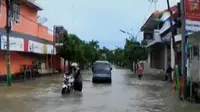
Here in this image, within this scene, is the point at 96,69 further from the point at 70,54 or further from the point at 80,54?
the point at 80,54

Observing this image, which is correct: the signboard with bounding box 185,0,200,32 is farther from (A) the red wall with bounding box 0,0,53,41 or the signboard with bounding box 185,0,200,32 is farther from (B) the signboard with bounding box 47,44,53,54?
(B) the signboard with bounding box 47,44,53,54

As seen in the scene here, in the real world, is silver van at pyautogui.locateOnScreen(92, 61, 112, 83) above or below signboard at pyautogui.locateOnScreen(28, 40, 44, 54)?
below

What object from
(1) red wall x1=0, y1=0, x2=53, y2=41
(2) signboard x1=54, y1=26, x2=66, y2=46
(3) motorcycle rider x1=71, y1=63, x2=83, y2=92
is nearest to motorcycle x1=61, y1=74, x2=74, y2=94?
(3) motorcycle rider x1=71, y1=63, x2=83, y2=92

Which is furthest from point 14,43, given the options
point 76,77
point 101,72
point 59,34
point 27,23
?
point 59,34

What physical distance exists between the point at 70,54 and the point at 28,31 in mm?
19055

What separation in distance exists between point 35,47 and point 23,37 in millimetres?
3609

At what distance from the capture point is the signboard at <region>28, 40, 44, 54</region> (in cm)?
4025

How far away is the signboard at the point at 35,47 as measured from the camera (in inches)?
1585

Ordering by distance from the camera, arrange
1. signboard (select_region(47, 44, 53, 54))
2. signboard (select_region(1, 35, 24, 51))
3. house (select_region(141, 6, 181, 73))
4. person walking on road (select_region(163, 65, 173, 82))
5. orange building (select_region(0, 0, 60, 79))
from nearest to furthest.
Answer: signboard (select_region(1, 35, 24, 51)), orange building (select_region(0, 0, 60, 79)), person walking on road (select_region(163, 65, 173, 82)), house (select_region(141, 6, 181, 73)), signboard (select_region(47, 44, 53, 54))

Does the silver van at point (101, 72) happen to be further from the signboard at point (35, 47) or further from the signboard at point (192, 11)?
the signboard at point (192, 11)

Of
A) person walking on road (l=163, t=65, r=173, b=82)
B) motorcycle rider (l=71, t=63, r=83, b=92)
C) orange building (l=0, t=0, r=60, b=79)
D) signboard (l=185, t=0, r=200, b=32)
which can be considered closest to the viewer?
signboard (l=185, t=0, r=200, b=32)

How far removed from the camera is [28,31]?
45781 millimetres

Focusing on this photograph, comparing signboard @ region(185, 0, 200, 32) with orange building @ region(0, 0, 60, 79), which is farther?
orange building @ region(0, 0, 60, 79)

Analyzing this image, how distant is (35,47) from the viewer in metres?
42.8
